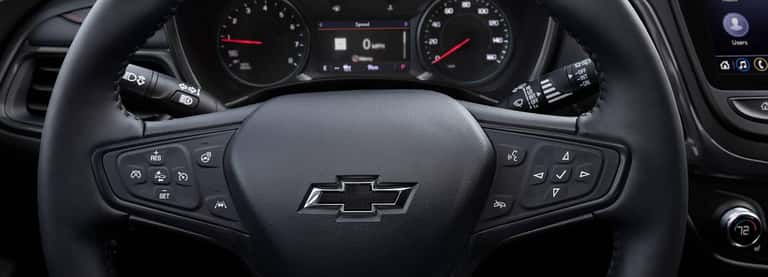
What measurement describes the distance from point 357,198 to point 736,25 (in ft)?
3.57

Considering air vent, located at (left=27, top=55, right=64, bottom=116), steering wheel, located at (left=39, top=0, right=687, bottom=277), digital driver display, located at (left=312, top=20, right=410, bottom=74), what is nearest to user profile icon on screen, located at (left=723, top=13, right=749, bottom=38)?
digital driver display, located at (left=312, top=20, right=410, bottom=74)

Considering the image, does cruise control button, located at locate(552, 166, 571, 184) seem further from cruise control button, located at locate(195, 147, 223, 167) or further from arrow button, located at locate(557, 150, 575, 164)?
cruise control button, located at locate(195, 147, 223, 167)

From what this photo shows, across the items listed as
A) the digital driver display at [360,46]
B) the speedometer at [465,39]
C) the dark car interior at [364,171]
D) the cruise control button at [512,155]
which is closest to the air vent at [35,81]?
the digital driver display at [360,46]

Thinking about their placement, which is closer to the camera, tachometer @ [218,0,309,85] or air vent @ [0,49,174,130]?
air vent @ [0,49,174,130]

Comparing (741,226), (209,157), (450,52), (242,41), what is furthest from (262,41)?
(741,226)

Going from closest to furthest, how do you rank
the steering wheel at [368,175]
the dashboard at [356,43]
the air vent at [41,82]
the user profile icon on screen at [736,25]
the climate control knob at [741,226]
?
the steering wheel at [368,175]
the climate control knob at [741,226]
the user profile icon on screen at [736,25]
the air vent at [41,82]
the dashboard at [356,43]

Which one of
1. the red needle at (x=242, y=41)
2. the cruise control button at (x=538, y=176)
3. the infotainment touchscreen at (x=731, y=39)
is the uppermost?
the cruise control button at (x=538, y=176)

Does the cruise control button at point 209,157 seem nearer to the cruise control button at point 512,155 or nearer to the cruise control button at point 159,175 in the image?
the cruise control button at point 159,175

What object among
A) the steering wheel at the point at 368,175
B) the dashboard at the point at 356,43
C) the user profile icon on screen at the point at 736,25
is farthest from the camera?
the dashboard at the point at 356,43

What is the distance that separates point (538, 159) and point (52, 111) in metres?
0.62

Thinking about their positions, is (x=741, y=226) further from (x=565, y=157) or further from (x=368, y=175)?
(x=368, y=175)

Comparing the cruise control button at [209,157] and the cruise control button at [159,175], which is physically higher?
the cruise control button at [209,157]

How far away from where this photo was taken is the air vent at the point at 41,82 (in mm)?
2012

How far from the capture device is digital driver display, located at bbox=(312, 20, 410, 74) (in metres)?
2.20
